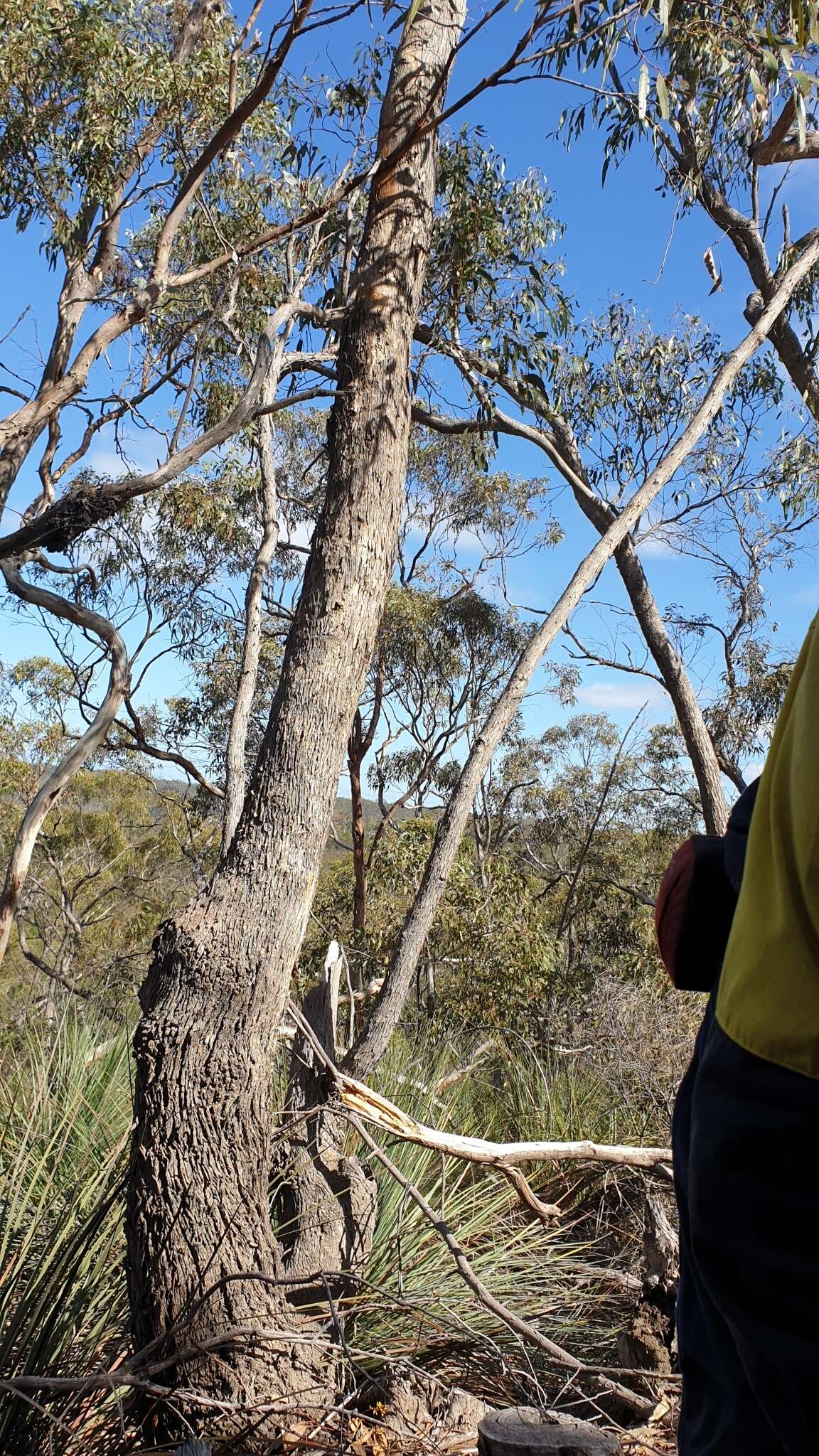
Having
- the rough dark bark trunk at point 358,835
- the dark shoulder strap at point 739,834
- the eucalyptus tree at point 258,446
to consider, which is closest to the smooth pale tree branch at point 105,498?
the eucalyptus tree at point 258,446

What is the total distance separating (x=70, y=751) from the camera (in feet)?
15.5

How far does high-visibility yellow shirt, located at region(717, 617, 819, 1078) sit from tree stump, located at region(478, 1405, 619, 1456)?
6.18ft

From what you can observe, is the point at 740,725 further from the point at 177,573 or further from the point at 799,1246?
the point at 799,1246

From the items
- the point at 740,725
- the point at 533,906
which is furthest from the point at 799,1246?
the point at 740,725

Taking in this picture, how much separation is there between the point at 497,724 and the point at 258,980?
4.39 m

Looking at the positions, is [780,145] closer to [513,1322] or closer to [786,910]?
[513,1322]

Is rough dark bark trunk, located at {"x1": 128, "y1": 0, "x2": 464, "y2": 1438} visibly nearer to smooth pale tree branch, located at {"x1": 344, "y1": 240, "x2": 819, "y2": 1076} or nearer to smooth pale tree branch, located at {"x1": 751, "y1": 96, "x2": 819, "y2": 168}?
smooth pale tree branch, located at {"x1": 344, "y1": 240, "x2": 819, "y2": 1076}

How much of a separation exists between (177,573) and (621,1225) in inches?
342

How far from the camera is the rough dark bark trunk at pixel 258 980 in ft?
8.58

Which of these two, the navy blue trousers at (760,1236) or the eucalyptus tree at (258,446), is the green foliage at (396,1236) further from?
the navy blue trousers at (760,1236)

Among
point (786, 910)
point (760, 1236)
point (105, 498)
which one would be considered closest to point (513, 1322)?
Result: point (760, 1236)

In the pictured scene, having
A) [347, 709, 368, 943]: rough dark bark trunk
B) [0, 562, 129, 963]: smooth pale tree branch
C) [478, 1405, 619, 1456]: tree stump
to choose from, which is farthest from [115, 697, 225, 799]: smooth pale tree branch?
[478, 1405, 619, 1456]: tree stump

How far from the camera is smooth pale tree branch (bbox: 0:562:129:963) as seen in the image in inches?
189

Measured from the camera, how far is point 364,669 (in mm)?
3307
